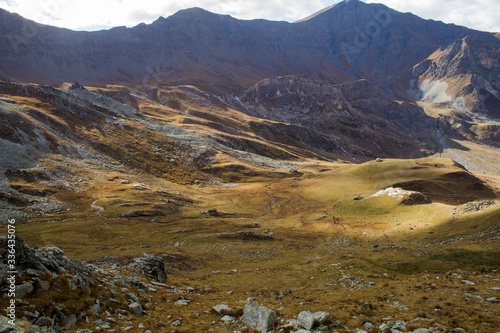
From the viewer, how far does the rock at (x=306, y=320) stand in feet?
53.8

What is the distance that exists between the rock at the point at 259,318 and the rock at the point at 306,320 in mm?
1650

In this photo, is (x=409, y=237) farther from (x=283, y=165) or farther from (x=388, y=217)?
(x=283, y=165)

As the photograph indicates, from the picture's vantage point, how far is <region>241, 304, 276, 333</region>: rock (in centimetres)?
1708

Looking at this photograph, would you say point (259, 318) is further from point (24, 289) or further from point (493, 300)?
point (493, 300)

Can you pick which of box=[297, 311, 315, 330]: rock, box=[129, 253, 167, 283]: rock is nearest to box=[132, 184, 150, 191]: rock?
box=[129, 253, 167, 283]: rock

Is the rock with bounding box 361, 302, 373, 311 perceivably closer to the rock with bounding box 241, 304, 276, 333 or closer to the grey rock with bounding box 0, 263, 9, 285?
the rock with bounding box 241, 304, 276, 333

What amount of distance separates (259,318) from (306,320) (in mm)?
2778

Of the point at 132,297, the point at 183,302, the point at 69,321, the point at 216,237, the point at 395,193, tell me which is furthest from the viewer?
the point at 395,193

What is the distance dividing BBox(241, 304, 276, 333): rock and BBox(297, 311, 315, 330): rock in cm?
165

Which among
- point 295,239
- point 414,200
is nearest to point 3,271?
point 295,239

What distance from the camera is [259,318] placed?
57.6ft

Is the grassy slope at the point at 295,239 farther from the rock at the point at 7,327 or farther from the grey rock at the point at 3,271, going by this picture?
the grey rock at the point at 3,271

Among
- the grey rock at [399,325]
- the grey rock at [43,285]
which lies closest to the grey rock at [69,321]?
the grey rock at [43,285]

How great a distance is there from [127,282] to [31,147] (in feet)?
303
